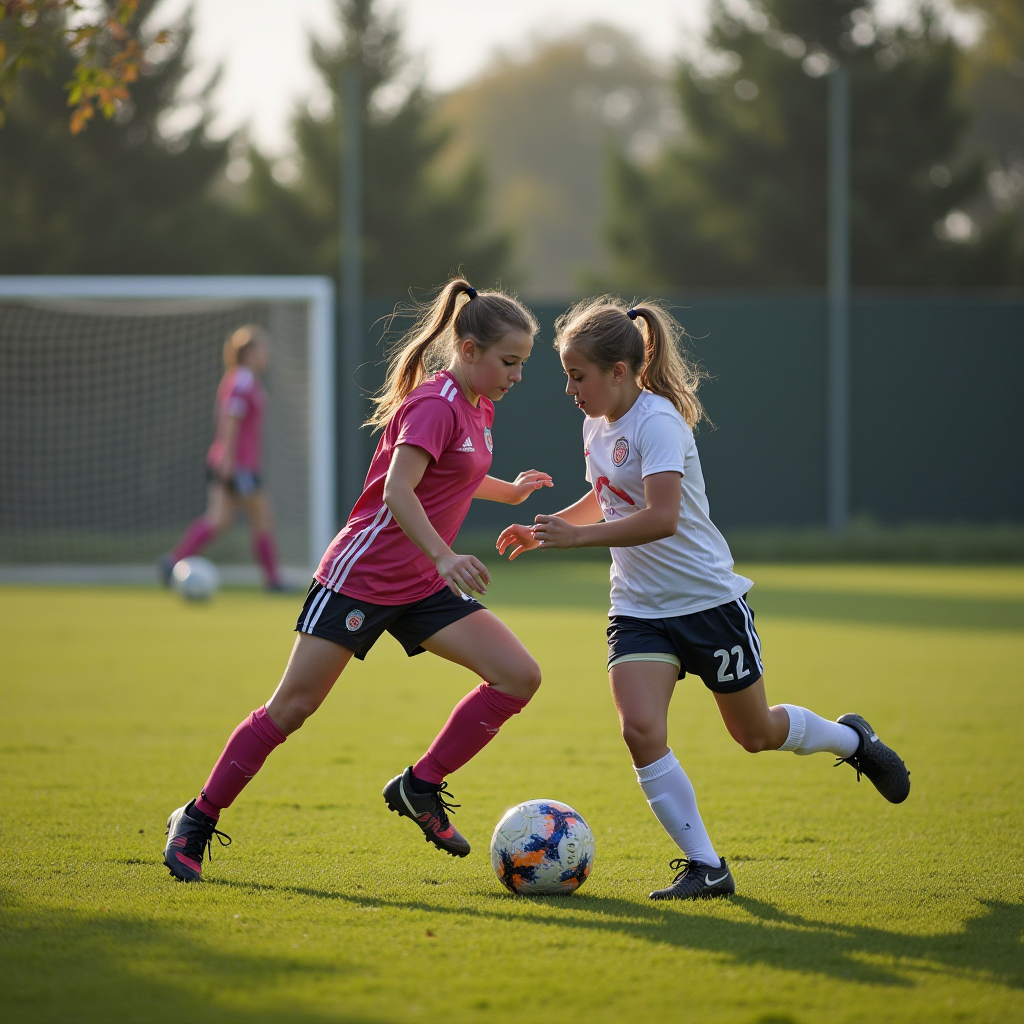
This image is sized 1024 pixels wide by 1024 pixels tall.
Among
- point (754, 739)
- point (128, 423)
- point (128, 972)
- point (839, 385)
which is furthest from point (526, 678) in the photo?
point (839, 385)

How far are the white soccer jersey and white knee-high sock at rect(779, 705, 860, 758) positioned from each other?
48 cm

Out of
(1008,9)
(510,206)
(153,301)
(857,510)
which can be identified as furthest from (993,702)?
(510,206)

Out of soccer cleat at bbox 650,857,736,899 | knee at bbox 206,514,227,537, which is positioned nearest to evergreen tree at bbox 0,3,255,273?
knee at bbox 206,514,227,537

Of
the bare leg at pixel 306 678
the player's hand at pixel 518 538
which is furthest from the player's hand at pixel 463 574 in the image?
the bare leg at pixel 306 678

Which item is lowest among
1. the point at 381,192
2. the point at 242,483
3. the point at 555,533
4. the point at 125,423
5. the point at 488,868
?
the point at 488,868

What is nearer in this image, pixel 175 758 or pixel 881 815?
pixel 881 815

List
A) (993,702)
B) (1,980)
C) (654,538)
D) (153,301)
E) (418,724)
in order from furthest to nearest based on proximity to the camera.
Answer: (153,301)
(993,702)
(418,724)
(654,538)
(1,980)

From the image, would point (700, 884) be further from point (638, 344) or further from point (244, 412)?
point (244, 412)

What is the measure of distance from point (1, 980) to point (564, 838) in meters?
1.49

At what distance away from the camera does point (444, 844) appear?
13.3 ft

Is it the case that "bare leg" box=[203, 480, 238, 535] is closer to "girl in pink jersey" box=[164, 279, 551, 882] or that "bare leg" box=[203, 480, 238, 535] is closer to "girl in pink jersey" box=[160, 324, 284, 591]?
"girl in pink jersey" box=[160, 324, 284, 591]

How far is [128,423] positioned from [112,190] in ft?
27.2

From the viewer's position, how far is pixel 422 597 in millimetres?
4055

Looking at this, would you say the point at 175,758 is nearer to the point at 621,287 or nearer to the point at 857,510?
the point at 857,510
